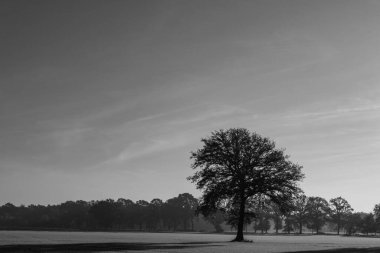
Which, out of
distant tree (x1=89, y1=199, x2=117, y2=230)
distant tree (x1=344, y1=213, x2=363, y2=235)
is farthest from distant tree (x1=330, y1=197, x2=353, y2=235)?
distant tree (x1=89, y1=199, x2=117, y2=230)

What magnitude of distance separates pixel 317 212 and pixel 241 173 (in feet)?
435

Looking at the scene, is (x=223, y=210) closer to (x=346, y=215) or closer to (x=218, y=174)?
(x=218, y=174)

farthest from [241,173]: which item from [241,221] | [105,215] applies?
[105,215]

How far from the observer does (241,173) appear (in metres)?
60.2

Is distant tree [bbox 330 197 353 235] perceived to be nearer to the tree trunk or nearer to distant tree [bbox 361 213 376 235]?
distant tree [bbox 361 213 376 235]

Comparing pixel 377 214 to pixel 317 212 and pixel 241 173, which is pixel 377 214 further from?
pixel 241 173

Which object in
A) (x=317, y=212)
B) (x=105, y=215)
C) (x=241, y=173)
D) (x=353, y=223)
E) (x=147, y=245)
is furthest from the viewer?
(x=105, y=215)

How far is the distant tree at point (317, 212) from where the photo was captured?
588ft

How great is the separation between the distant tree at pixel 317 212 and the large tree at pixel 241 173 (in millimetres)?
124702

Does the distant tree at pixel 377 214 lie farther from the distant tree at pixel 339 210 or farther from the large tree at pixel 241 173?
the large tree at pixel 241 173

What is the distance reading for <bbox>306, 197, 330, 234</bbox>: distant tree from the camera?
588 feet

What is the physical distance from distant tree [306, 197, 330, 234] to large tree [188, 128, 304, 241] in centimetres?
12470

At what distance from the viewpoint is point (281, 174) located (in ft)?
198

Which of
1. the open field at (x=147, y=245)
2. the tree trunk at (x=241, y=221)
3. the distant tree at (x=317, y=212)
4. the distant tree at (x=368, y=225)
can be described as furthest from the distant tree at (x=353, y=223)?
the tree trunk at (x=241, y=221)
